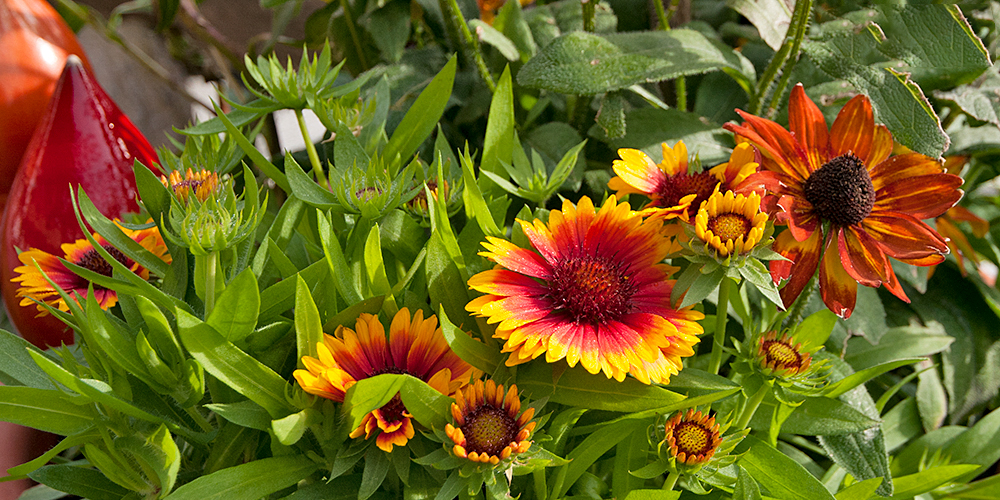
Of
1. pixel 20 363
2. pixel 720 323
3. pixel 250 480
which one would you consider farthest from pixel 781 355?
pixel 20 363

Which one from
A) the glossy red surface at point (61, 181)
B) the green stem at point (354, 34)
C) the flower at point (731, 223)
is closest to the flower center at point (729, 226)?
the flower at point (731, 223)

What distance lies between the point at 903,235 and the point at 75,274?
1.54 ft

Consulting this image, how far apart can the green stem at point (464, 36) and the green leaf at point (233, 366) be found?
314 mm

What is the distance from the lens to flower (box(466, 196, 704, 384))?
29 centimetres

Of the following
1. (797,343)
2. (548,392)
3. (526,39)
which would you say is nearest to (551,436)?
(548,392)

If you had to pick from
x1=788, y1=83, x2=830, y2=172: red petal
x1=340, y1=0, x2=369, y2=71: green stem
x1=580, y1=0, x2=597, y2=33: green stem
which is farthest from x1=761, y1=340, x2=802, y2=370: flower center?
x1=340, y1=0, x2=369, y2=71: green stem

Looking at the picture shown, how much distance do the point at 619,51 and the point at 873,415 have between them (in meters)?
0.31

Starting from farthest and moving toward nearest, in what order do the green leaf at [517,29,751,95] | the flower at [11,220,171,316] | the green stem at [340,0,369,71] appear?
the green stem at [340,0,369,71] → the green leaf at [517,29,751,95] → the flower at [11,220,171,316]

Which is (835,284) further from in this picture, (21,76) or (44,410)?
(21,76)

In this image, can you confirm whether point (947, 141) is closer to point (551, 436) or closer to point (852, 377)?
point (852, 377)

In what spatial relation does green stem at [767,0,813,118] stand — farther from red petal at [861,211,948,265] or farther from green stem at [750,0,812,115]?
red petal at [861,211,948,265]

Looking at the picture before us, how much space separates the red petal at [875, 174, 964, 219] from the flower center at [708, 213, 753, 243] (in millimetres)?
116

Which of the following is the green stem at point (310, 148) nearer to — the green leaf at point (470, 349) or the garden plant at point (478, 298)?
the garden plant at point (478, 298)

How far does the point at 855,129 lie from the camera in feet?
1.26
